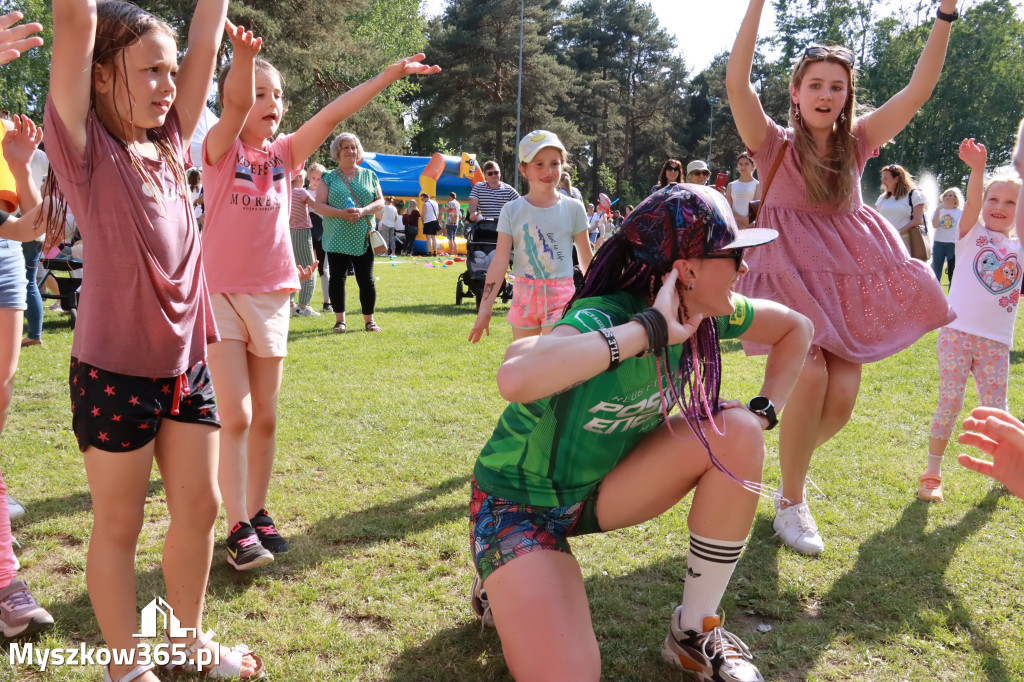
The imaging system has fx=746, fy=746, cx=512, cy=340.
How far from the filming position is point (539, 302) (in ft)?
15.9

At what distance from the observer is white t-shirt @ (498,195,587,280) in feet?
15.9

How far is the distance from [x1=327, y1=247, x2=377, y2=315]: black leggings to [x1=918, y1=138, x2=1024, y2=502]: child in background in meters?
6.17

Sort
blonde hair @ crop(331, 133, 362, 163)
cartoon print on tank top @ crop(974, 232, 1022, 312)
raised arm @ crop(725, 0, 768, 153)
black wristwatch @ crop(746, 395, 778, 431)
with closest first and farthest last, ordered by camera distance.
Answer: black wristwatch @ crop(746, 395, 778, 431), raised arm @ crop(725, 0, 768, 153), cartoon print on tank top @ crop(974, 232, 1022, 312), blonde hair @ crop(331, 133, 362, 163)

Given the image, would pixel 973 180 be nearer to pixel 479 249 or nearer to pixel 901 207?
pixel 901 207

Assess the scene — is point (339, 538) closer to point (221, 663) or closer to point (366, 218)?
point (221, 663)

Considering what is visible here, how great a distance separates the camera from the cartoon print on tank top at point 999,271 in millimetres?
4309

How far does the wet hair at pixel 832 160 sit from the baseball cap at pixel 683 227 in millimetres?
1307

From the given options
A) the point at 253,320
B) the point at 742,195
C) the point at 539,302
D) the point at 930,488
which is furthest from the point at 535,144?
the point at 742,195

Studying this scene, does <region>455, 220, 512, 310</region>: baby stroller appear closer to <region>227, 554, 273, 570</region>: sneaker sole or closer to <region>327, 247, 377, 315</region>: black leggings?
<region>327, 247, 377, 315</region>: black leggings

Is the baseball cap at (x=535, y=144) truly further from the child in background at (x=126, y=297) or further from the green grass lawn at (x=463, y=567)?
the child in background at (x=126, y=297)

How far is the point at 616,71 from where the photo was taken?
58469 millimetres

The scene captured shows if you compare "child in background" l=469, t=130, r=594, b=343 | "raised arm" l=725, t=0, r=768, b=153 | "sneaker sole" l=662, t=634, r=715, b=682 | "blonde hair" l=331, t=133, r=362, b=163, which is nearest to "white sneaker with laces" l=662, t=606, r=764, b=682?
"sneaker sole" l=662, t=634, r=715, b=682

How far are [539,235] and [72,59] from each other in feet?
10.6

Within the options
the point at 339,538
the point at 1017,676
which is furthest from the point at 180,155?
the point at 1017,676
